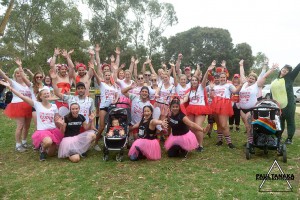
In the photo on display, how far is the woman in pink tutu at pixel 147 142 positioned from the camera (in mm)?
5422

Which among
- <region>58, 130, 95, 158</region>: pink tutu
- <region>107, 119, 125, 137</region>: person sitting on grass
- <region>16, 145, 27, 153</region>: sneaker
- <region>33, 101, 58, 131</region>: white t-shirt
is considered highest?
<region>33, 101, 58, 131</region>: white t-shirt

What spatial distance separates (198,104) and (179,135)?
36.6 inches

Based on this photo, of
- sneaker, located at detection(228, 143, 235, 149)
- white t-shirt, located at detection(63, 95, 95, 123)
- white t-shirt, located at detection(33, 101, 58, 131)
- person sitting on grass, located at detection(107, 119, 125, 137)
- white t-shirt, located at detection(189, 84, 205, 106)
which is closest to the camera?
person sitting on grass, located at detection(107, 119, 125, 137)

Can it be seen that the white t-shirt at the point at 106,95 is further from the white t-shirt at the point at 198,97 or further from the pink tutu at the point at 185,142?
the white t-shirt at the point at 198,97

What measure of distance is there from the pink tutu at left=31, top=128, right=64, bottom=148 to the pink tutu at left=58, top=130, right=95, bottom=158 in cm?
18

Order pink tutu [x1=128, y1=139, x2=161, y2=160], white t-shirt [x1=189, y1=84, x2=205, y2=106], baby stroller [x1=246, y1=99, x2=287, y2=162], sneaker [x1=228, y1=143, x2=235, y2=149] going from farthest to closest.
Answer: sneaker [x1=228, y1=143, x2=235, y2=149] → white t-shirt [x1=189, y1=84, x2=205, y2=106] → pink tutu [x1=128, y1=139, x2=161, y2=160] → baby stroller [x1=246, y1=99, x2=287, y2=162]

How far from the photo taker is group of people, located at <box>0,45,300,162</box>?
18.2ft

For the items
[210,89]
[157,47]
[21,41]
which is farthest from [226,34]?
[210,89]

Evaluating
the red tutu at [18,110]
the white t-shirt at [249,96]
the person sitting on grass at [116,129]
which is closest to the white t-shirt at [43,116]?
the red tutu at [18,110]

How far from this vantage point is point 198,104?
6105 mm

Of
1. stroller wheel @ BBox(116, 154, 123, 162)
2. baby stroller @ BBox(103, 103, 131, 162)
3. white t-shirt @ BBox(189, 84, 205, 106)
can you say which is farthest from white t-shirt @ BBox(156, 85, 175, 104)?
stroller wheel @ BBox(116, 154, 123, 162)

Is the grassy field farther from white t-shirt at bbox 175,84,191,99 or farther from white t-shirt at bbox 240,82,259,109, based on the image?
white t-shirt at bbox 175,84,191,99

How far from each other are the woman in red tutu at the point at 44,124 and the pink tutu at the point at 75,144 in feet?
0.74

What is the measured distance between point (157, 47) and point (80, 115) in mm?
30253
